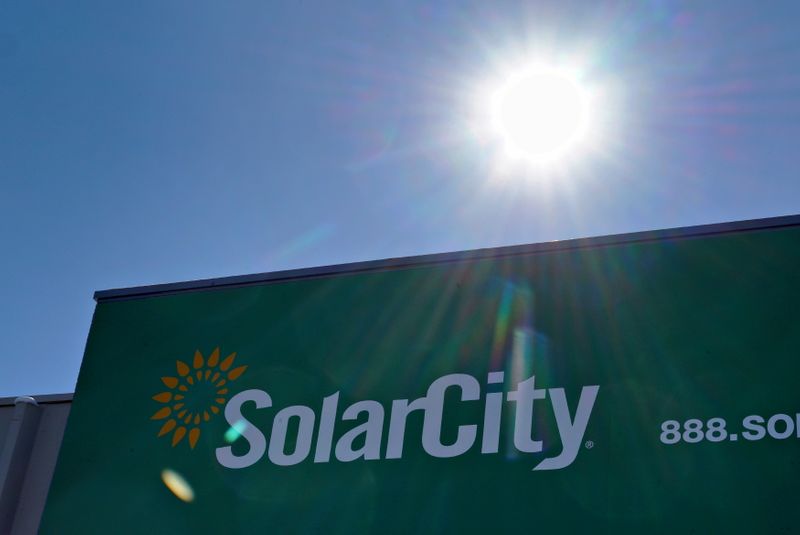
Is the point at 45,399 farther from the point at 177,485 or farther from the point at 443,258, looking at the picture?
the point at 443,258

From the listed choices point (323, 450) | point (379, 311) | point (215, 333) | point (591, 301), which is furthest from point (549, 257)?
point (215, 333)

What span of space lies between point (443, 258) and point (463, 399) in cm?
125

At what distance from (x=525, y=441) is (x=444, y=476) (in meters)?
0.63

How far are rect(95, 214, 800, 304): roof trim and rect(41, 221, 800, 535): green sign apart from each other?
3 centimetres

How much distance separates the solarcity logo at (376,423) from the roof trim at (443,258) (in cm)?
73

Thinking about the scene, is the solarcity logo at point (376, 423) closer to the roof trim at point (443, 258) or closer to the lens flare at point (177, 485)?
the lens flare at point (177, 485)

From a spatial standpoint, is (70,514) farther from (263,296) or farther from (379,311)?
(379,311)

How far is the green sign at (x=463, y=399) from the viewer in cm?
752

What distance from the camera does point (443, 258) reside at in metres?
9.04

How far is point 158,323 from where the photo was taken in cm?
978

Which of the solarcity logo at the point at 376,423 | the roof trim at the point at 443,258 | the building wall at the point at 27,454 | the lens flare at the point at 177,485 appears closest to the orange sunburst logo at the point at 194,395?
the solarcity logo at the point at 376,423

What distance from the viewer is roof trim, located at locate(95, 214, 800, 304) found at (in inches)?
323

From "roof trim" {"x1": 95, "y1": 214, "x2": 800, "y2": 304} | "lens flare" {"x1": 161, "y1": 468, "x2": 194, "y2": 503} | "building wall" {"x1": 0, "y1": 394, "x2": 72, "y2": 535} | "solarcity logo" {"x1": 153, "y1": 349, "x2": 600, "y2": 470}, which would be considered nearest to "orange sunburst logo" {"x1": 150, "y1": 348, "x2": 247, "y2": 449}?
"solarcity logo" {"x1": 153, "y1": 349, "x2": 600, "y2": 470}

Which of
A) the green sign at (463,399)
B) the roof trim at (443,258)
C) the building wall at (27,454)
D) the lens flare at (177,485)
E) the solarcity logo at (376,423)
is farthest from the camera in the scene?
the building wall at (27,454)
